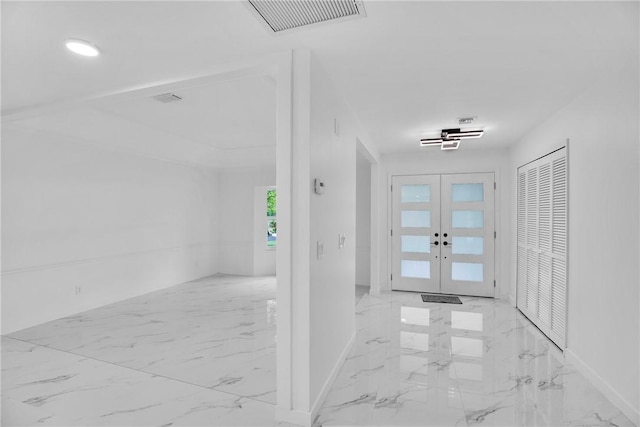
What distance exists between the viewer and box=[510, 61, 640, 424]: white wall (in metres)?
2.22

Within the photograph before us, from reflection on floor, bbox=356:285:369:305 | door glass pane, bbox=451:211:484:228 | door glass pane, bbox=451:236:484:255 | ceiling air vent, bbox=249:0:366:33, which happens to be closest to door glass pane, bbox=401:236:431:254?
door glass pane, bbox=451:236:484:255

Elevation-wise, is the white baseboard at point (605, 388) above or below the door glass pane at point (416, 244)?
below

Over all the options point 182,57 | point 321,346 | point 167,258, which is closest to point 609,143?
point 321,346

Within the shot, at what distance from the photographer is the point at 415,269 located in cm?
584

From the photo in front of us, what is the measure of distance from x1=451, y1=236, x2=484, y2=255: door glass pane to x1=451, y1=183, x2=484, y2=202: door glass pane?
2.11ft

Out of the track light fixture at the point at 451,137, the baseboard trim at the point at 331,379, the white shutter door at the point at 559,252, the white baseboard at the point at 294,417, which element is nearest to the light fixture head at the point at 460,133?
the track light fixture at the point at 451,137

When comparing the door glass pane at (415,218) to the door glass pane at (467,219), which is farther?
the door glass pane at (415,218)

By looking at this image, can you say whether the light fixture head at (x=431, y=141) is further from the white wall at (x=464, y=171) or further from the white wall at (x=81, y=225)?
the white wall at (x=81, y=225)

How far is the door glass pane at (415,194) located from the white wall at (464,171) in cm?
24

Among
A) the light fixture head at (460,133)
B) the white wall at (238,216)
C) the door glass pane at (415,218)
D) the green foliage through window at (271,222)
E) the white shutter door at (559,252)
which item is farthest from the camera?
the green foliage through window at (271,222)

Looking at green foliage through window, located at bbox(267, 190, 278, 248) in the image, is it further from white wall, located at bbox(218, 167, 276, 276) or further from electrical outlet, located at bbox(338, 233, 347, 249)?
electrical outlet, located at bbox(338, 233, 347, 249)

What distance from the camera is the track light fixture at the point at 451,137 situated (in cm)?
412

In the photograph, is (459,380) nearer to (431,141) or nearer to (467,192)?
(431,141)

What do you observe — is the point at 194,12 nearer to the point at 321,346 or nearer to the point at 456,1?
the point at 456,1
